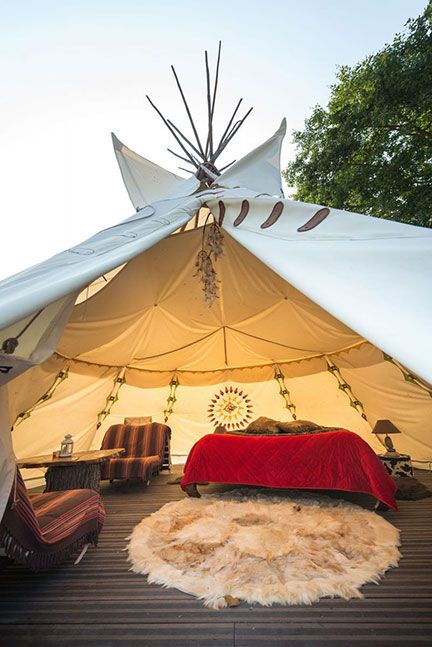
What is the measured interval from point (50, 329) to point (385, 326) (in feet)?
5.89

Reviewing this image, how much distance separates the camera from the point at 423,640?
1391 mm

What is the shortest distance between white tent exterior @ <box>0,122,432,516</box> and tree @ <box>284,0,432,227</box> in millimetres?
3676

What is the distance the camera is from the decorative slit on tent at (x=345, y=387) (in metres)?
5.57

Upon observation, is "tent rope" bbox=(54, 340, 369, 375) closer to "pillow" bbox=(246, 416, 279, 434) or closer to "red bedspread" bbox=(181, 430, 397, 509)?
"pillow" bbox=(246, 416, 279, 434)

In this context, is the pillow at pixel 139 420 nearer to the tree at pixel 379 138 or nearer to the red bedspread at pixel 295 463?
the red bedspread at pixel 295 463

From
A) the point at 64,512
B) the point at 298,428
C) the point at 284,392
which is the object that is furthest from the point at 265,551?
the point at 284,392

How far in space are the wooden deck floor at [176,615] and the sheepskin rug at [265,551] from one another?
0.08m

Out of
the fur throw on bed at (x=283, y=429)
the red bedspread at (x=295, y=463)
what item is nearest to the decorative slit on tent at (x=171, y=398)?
the fur throw on bed at (x=283, y=429)

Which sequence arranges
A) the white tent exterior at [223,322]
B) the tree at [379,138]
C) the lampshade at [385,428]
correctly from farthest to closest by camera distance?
the tree at [379,138], the lampshade at [385,428], the white tent exterior at [223,322]

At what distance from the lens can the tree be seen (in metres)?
5.46

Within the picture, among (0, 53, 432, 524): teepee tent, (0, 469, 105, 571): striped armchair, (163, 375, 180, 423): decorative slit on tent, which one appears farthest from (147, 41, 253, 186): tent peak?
(163, 375, 180, 423): decorative slit on tent

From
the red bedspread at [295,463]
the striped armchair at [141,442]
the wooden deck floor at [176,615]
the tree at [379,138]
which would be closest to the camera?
the wooden deck floor at [176,615]

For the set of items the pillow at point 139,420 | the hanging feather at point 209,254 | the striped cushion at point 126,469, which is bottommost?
the striped cushion at point 126,469

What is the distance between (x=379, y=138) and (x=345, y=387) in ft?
17.4
